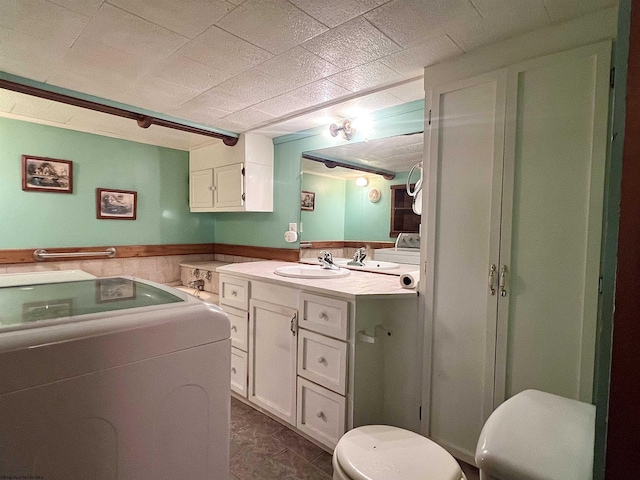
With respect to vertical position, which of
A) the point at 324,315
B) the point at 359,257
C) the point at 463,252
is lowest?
the point at 324,315

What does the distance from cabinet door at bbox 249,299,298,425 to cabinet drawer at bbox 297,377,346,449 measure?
2.9 inches

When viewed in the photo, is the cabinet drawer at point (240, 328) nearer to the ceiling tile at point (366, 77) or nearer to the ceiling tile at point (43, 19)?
the ceiling tile at point (366, 77)

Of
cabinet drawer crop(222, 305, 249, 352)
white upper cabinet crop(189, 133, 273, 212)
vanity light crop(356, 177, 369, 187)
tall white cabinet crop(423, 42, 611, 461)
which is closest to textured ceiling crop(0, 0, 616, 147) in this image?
tall white cabinet crop(423, 42, 611, 461)

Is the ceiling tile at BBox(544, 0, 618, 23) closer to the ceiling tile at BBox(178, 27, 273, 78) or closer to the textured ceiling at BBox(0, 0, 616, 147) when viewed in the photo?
the textured ceiling at BBox(0, 0, 616, 147)

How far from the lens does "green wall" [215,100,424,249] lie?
2246 mm

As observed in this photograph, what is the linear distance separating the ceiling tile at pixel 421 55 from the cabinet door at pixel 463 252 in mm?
148

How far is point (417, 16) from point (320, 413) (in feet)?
6.47

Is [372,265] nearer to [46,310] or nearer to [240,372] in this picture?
[240,372]

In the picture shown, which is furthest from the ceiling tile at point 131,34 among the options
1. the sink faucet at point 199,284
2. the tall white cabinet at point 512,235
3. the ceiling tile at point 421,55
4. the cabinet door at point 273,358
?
the sink faucet at point 199,284

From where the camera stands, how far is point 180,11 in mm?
1313

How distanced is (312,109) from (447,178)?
113cm

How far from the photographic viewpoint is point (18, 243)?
8.75 feet

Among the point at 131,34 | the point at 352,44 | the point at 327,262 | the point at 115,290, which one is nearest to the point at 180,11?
the point at 131,34

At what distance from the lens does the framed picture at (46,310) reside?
73cm
